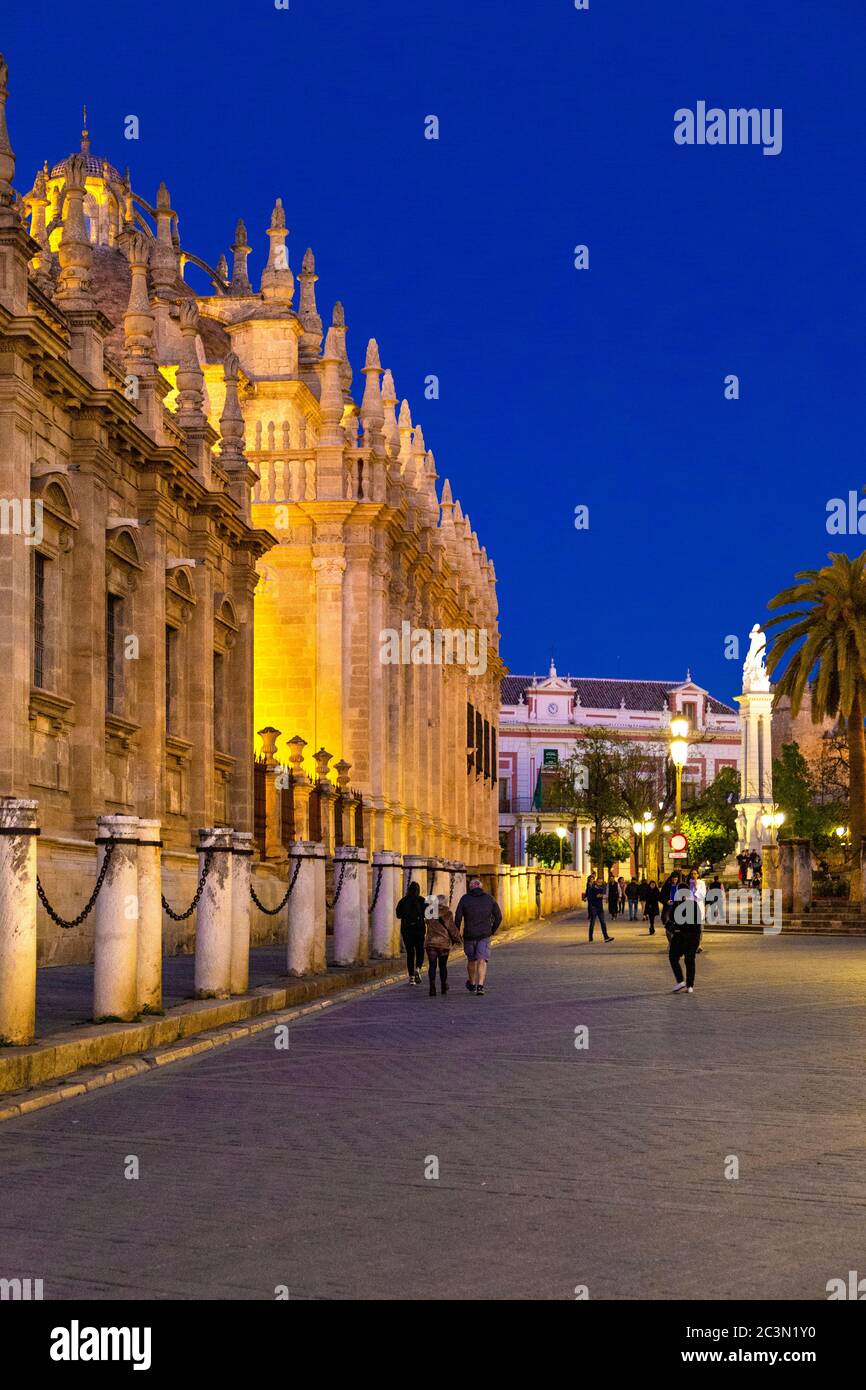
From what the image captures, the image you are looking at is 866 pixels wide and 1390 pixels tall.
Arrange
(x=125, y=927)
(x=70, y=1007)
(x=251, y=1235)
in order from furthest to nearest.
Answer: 1. (x=70, y=1007)
2. (x=125, y=927)
3. (x=251, y=1235)

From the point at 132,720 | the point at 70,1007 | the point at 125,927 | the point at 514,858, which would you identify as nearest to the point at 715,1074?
the point at 125,927

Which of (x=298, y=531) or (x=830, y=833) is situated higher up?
(x=298, y=531)

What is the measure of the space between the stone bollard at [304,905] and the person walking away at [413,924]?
7.79 ft

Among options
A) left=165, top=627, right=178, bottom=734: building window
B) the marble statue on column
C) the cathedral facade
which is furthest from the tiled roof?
left=165, top=627, right=178, bottom=734: building window

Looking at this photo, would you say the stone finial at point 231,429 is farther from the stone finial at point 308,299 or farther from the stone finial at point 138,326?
the stone finial at point 308,299

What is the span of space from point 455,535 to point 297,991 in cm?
5000

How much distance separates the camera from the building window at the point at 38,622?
77.5 ft

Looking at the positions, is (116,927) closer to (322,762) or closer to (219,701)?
(219,701)

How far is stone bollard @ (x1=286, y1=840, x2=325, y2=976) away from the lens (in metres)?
20.8

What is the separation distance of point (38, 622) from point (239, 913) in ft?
24.6

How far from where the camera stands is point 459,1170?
8594mm

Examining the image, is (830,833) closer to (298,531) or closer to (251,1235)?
(298,531)

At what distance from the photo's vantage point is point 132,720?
27.3 m

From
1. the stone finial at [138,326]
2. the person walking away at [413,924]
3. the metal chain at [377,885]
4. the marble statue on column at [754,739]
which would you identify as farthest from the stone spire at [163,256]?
the marble statue on column at [754,739]
